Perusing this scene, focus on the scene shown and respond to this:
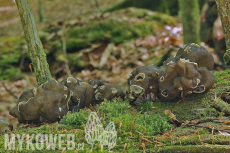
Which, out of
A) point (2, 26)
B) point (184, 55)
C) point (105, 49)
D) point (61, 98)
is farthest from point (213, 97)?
point (2, 26)

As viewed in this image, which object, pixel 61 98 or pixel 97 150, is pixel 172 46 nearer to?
pixel 61 98

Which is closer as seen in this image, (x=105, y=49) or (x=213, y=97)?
(x=213, y=97)

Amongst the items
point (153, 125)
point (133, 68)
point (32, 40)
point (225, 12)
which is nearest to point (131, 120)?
point (153, 125)

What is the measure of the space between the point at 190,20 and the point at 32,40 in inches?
183

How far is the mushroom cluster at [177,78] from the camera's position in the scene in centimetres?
268

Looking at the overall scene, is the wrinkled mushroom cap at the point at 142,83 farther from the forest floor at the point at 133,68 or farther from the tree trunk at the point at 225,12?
the tree trunk at the point at 225,12

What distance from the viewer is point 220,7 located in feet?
10.0

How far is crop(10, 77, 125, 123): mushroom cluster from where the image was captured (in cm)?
262

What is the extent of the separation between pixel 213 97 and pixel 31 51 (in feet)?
9.29

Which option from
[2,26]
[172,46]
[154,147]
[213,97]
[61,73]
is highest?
[2,26]

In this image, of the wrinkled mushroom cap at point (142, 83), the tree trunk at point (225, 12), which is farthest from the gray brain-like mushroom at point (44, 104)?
the tree trunk at point (225, 12)

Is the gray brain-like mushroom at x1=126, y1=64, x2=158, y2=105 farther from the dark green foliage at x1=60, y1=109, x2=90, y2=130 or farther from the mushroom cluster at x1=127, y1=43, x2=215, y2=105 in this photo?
the dark green foliage at x1=60, y1=109, x2=90, y2=130

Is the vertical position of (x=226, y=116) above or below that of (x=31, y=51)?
below

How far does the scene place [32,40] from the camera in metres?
3.00
